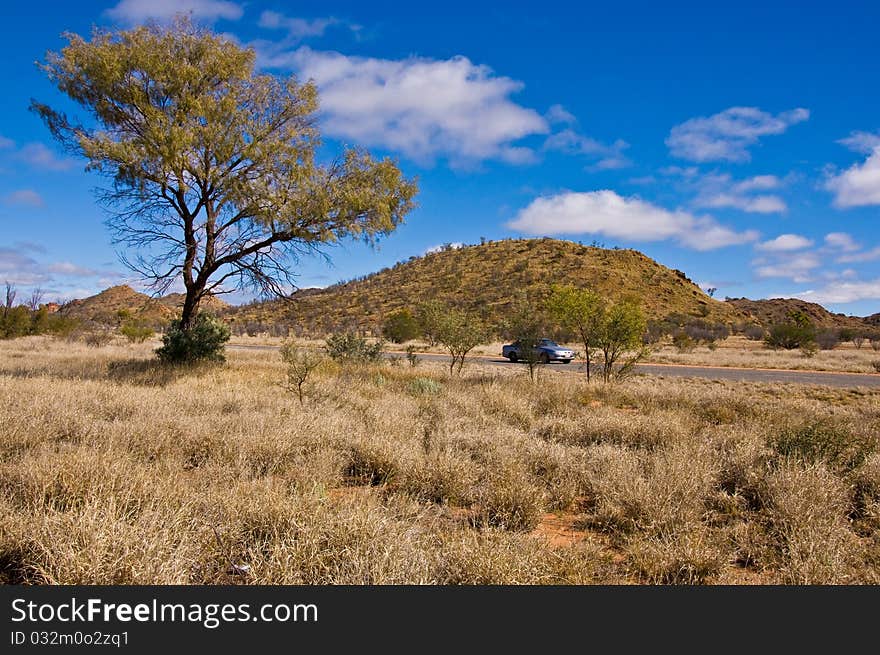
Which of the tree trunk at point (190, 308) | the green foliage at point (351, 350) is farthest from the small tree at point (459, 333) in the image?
the tree trunk at point (190, 308)

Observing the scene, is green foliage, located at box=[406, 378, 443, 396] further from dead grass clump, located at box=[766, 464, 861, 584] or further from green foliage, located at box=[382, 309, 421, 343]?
green foliage, located at box=[382, 309, 421, 343]

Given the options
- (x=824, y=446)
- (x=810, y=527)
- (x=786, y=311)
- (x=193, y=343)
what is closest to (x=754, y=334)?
(x=786, y=311)

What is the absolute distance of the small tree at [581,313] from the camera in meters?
16.8

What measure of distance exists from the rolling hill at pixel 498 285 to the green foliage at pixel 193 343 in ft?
126

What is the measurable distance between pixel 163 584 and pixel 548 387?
1140 centimetres

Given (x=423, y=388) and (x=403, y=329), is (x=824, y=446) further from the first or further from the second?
(x=403, y=329)

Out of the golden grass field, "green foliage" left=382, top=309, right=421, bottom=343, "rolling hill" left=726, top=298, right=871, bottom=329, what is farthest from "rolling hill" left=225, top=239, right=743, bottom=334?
the golden grass field

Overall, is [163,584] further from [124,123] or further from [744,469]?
[124,123]

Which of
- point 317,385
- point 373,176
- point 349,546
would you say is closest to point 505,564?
point 349,546

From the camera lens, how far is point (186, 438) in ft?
21.6

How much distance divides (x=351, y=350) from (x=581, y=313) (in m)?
9.77

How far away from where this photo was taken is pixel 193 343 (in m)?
15.6

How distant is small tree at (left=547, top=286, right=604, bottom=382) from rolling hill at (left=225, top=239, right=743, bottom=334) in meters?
36.8

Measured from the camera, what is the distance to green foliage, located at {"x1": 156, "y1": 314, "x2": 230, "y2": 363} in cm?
1549
